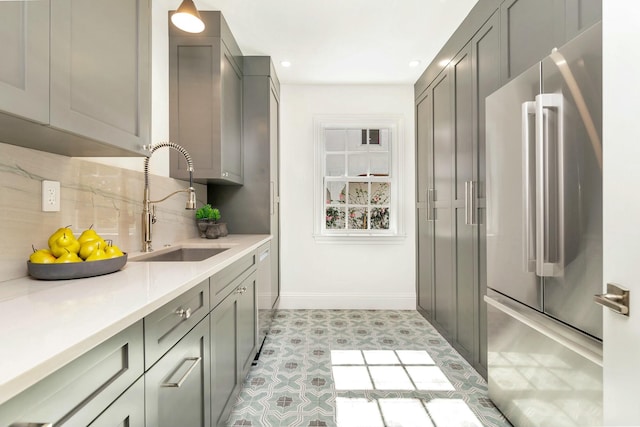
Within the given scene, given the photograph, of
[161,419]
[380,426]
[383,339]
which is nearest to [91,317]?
[161,419]

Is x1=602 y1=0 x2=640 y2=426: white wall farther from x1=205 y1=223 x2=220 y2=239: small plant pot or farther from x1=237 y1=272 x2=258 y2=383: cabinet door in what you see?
x1=205 y1=223 x2=220 y2=239: small plant pot

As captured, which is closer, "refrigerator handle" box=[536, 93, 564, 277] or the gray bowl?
the gray bowl

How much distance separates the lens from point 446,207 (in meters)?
2.76

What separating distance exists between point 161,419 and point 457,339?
233 cm

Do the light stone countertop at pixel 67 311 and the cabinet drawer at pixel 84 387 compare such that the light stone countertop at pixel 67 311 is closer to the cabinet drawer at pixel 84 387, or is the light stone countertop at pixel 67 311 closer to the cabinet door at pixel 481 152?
the cabinet drawer at pixel 84 387

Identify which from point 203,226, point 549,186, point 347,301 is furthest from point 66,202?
point 347,301

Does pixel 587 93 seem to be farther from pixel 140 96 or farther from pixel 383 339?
pixel 383 339

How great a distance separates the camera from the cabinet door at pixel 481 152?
205 cm

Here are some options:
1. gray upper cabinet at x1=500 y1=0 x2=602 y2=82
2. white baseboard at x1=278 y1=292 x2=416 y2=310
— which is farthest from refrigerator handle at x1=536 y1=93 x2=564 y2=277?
white baseboard at x1=278 y1=292 x2=416 y2=310

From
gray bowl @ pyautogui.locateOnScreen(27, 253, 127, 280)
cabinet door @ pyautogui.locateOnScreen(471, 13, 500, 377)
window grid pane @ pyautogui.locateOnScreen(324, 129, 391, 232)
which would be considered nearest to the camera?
gray bowl @ pyautogui.locateOnScreen(27, 253, 127, 280)

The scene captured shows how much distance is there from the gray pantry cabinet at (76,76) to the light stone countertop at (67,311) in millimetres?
484

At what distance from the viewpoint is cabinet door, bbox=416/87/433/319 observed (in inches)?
125

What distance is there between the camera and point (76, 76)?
3.22ft

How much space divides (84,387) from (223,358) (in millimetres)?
972
